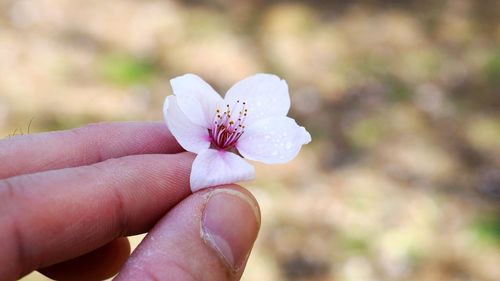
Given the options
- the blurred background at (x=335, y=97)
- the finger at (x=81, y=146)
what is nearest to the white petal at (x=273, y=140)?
the finger at (x=81, y=146)

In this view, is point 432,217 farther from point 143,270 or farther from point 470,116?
point 143,270

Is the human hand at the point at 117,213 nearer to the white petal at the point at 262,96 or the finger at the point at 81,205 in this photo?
the finger at the point at 81,205

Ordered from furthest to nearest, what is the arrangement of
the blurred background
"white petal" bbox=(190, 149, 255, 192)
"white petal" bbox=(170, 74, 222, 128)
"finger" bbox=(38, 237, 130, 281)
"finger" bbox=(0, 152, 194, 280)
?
the blurred background → "finger" bbox=(38, 237, 130, 281) → "white petal" bbox=(170, 74, 222, 128) → "white petal" bbox=(190, 149, 255, 192) → "finger" bbox=(0, 152, 194, 280)

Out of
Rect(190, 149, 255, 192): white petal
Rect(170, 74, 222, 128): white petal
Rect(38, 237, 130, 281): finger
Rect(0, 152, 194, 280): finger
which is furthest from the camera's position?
Rect(38, 237, 130, 281): finger

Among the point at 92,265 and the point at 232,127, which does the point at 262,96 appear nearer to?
the point at 232,127

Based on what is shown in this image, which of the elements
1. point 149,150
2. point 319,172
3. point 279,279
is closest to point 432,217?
point 319,172

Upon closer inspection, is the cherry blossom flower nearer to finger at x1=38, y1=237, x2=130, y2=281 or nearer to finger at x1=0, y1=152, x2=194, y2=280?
finger at x1=0, y1=152, x2=194, y2=280

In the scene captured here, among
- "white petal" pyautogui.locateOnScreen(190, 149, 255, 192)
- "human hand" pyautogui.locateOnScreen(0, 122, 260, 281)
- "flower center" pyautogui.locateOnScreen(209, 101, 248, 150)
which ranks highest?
"flower center" pyautogui.locateOnScreen(209, 101, 248, 150)

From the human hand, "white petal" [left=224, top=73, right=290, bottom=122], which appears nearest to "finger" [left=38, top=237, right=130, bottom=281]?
the human hand
